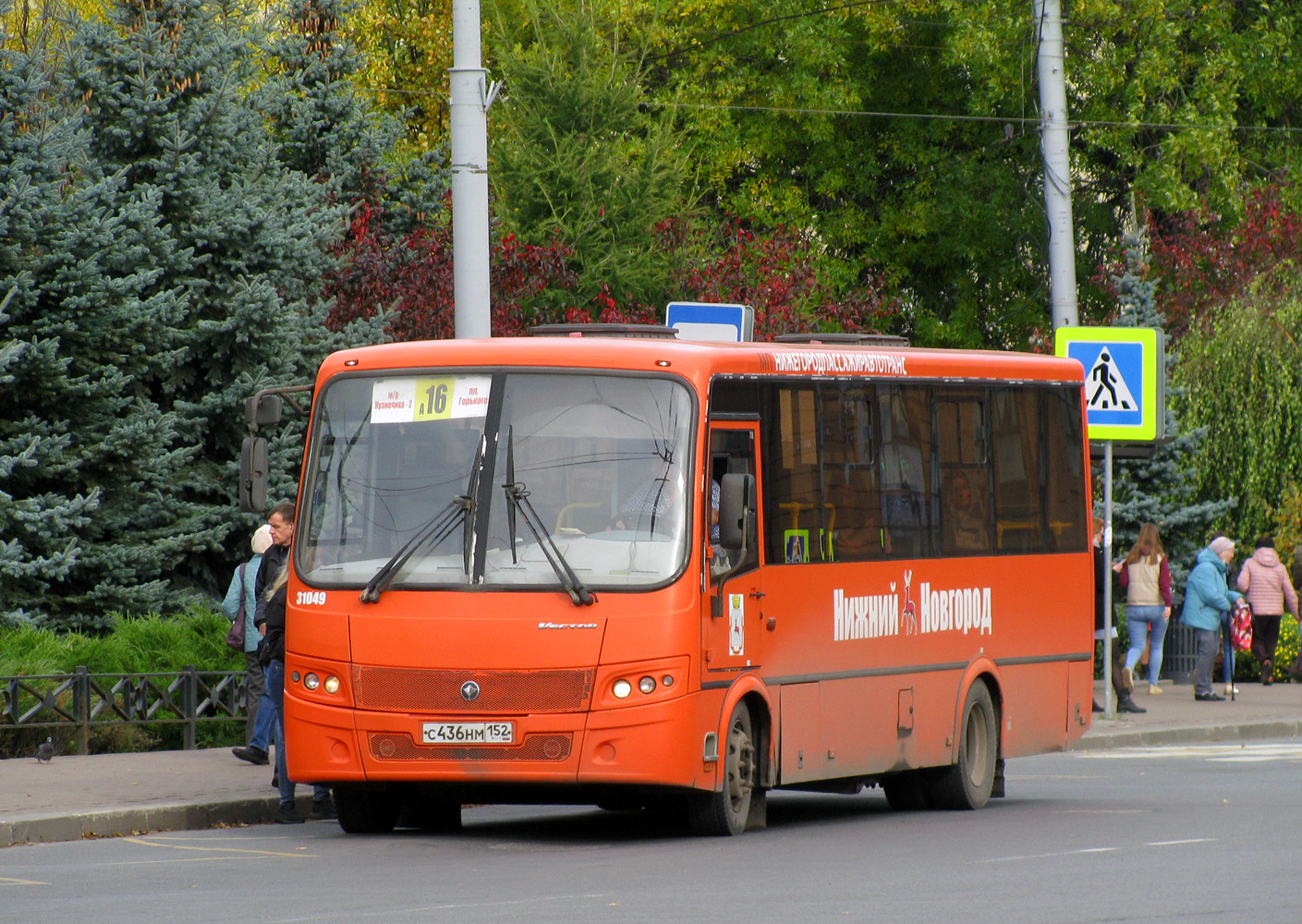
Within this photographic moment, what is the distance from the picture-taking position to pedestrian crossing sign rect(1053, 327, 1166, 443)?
21.5 m

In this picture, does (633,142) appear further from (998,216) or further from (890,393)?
(890,393)

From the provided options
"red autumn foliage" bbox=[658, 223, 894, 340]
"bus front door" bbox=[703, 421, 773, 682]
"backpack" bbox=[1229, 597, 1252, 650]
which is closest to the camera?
"bus front door" bbox=[703, 421, 773, 682]

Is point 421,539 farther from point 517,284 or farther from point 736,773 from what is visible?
point 517,284

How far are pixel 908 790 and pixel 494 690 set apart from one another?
14.3 feet

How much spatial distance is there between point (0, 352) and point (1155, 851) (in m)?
10.6

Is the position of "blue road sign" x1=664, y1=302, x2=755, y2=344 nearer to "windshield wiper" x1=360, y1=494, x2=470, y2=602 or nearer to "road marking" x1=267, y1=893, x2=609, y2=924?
"windshield wiper" x1=360, y1=494, x2=470, y2=602

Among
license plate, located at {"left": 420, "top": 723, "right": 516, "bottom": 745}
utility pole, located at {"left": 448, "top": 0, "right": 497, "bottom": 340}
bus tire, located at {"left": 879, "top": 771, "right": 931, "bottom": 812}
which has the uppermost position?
utility pole, located at {"left": 448, "top": 0, "right": 497, "bottom": 340}

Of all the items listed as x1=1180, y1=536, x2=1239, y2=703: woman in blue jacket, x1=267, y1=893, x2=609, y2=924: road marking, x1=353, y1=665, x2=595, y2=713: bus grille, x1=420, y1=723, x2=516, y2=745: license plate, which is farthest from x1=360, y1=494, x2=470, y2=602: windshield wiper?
x1=1180, y1=536, x2=1239, y2=703: woman in blue jacket

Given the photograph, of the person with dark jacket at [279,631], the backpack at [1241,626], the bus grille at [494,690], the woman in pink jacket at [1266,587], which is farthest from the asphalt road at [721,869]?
the woman in pink jacket at [1266,587]

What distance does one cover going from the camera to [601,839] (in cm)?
1283

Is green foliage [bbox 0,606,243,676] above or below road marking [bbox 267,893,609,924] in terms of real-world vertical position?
above

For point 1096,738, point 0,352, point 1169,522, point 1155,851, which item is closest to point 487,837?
point 1155,851

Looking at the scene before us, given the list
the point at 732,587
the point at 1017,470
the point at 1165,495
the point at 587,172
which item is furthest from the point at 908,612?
the point at 587,172

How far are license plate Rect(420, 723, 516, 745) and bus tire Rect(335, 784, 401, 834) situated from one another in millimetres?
1185
